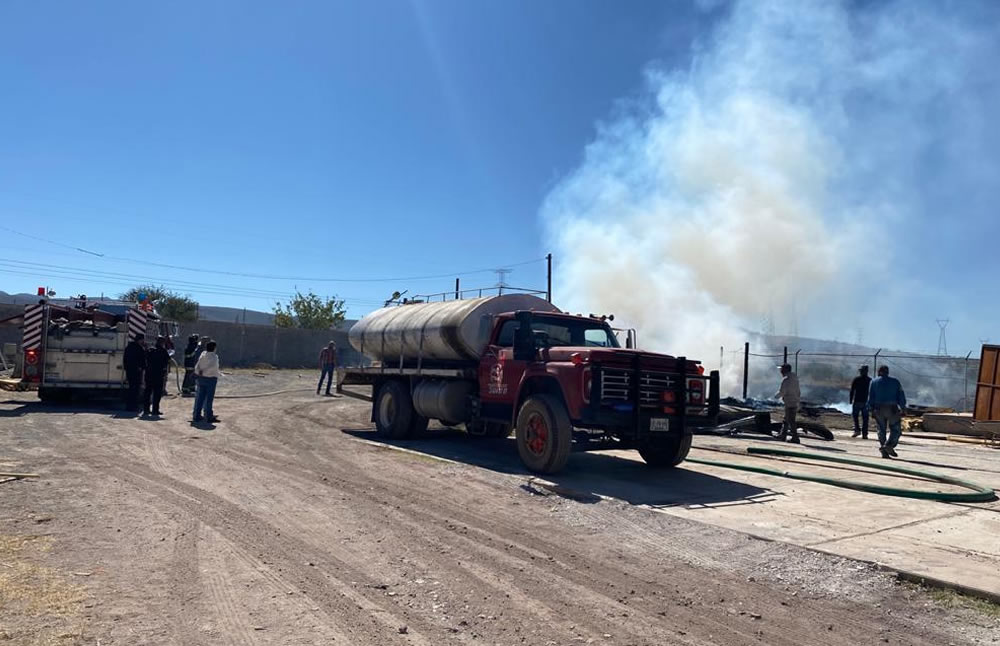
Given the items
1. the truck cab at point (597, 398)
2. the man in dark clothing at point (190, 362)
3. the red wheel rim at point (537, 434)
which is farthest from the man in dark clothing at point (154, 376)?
the red wheel rim at point (537, 434)

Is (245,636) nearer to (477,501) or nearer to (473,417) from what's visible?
(477,501)

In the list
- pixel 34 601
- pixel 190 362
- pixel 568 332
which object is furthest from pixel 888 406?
pixel 190 362

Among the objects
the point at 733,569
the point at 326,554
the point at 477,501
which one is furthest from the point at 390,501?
the point at 733,569

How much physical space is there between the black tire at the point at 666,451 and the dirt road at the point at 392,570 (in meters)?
2.32

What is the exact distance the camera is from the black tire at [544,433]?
9.34 meters

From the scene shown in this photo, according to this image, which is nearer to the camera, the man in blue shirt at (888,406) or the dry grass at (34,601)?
the dry grass at (34,601)

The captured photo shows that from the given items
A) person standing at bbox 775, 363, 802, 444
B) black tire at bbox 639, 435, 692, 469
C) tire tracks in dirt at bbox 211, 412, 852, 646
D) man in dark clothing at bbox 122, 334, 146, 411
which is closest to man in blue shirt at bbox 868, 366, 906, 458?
person standing at bbox 775, 363, 802, 444

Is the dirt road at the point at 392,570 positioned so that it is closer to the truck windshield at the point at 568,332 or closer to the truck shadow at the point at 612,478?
the truck shadow at the point at 612,478

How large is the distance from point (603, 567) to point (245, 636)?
2.67 m

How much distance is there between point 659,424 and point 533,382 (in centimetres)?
178

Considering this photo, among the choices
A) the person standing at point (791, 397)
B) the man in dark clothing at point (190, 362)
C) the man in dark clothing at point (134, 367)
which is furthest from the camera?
the man in dark clothing at point (190, 362)

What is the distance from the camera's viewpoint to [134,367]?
1545 centimetres

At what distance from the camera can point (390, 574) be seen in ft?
17.4

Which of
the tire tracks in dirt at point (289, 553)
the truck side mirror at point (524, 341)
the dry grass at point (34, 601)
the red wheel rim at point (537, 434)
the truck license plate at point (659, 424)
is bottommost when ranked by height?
the dry grass at point (34, 601)
